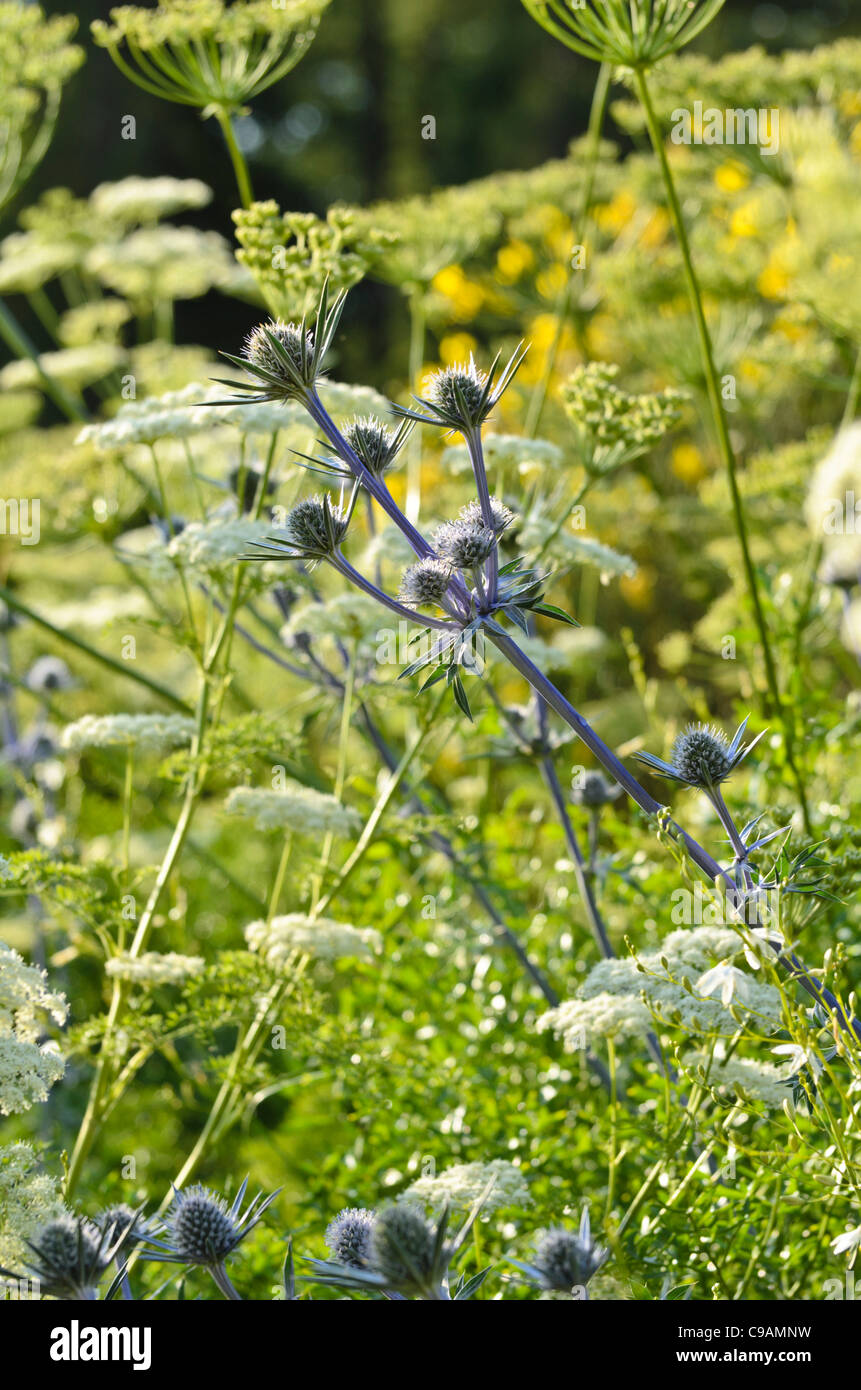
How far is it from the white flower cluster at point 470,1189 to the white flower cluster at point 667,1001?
0.75 feet

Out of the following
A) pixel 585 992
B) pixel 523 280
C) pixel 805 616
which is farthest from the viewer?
pixel 523 280

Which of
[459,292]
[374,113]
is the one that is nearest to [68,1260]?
[459,292]

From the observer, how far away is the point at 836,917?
2.39 meters

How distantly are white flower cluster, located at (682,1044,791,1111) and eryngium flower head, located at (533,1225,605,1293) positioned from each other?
1.79 feet

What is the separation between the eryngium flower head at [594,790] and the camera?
2633 millimetres

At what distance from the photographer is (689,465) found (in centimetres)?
583

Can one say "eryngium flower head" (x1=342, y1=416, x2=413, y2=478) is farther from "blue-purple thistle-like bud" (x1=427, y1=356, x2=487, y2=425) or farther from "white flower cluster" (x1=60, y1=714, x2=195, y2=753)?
"white flower cluster" (x1=60, y1=714, x2=195, y2=753)

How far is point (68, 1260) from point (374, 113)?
16609 mm

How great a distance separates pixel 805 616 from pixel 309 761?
134 centimetres

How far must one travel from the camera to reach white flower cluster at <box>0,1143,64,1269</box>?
4.89 ft

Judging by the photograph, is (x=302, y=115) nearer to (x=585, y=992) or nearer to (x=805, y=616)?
(x=805, y=616)

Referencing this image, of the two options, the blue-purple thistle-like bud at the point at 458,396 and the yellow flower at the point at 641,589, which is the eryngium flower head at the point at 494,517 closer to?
the blue-purple thistle-like bud at the point at 458,396

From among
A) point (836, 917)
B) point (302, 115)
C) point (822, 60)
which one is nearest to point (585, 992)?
point (836, 917)

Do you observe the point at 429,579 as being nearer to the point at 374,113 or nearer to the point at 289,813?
the point at 289,813
